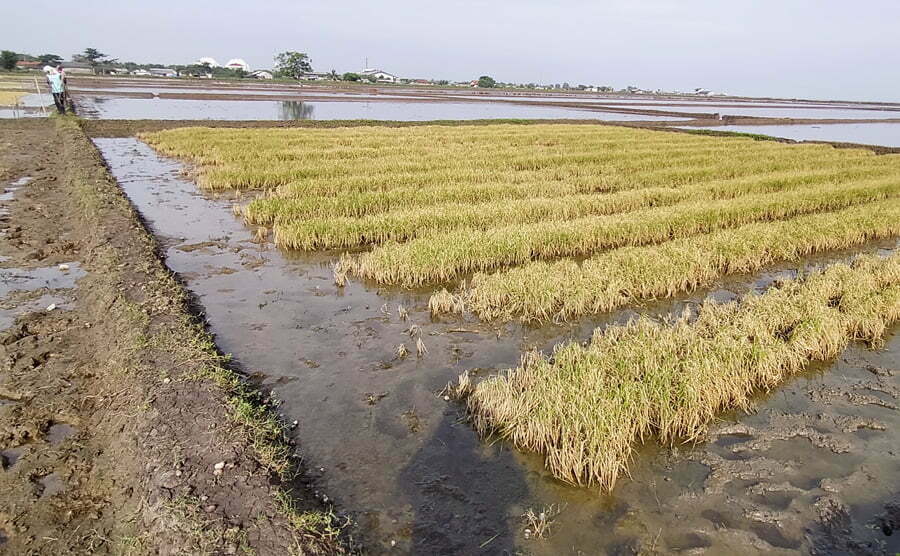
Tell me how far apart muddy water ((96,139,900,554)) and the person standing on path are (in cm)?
2542

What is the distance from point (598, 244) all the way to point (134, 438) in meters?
8.64

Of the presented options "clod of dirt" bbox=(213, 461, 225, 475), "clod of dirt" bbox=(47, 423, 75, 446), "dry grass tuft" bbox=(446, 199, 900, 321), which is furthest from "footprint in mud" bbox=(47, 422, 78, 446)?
"dry grass tuft" bbox=(446, 199, 900, 321)

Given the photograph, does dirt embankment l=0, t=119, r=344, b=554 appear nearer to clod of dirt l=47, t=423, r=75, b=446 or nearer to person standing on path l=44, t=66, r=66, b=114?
clod of dirt l=47, t=423, r=75, b=446

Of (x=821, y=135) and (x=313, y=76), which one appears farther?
(x=313, y=76)

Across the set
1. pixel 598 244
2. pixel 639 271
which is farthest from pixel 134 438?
pixel 598 244

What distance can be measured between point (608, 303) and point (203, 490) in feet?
19.4

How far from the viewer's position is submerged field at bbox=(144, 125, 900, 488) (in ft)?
16.1

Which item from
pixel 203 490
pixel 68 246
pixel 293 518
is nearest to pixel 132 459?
pixel 203 490

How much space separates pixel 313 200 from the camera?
495 inches

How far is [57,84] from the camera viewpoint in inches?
1016

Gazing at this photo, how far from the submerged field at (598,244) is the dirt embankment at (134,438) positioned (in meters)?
2.12

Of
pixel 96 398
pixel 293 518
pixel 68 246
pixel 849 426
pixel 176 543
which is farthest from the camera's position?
pixel 68 246

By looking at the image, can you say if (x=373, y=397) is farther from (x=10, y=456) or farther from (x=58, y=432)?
(x=10, y=456)

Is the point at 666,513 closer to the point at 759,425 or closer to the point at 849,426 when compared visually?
the point at 759,425
